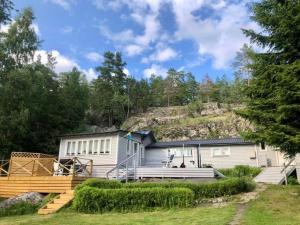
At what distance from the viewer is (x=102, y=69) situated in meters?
56.6

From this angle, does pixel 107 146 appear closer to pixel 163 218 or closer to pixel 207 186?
pixel 207 186

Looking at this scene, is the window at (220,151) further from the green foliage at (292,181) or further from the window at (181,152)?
the green foliage at (292,181)

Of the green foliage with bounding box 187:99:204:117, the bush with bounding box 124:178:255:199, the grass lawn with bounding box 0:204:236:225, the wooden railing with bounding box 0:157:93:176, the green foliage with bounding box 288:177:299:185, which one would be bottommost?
the grass lawn with bounding box 0:204:236:225

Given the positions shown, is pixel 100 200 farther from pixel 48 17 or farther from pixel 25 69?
pixel 25 69

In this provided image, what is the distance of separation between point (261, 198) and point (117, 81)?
4722 cm

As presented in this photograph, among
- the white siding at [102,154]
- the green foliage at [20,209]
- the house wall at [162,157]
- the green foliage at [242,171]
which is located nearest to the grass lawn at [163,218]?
the green foliage at [20,209]

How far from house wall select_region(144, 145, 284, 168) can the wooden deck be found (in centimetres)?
1003

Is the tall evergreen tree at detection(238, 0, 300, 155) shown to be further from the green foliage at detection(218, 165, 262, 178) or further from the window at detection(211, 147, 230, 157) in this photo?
the window at detection(211, 147, 230, 157)

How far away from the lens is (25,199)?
15531mm

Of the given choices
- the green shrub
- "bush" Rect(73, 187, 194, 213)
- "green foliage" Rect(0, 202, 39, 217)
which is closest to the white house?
the green shrub

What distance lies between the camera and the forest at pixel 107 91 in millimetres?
11883

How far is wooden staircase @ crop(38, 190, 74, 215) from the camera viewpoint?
13517mm

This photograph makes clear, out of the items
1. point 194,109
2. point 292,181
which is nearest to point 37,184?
point 292,181

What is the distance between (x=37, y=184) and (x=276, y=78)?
14658 mm
